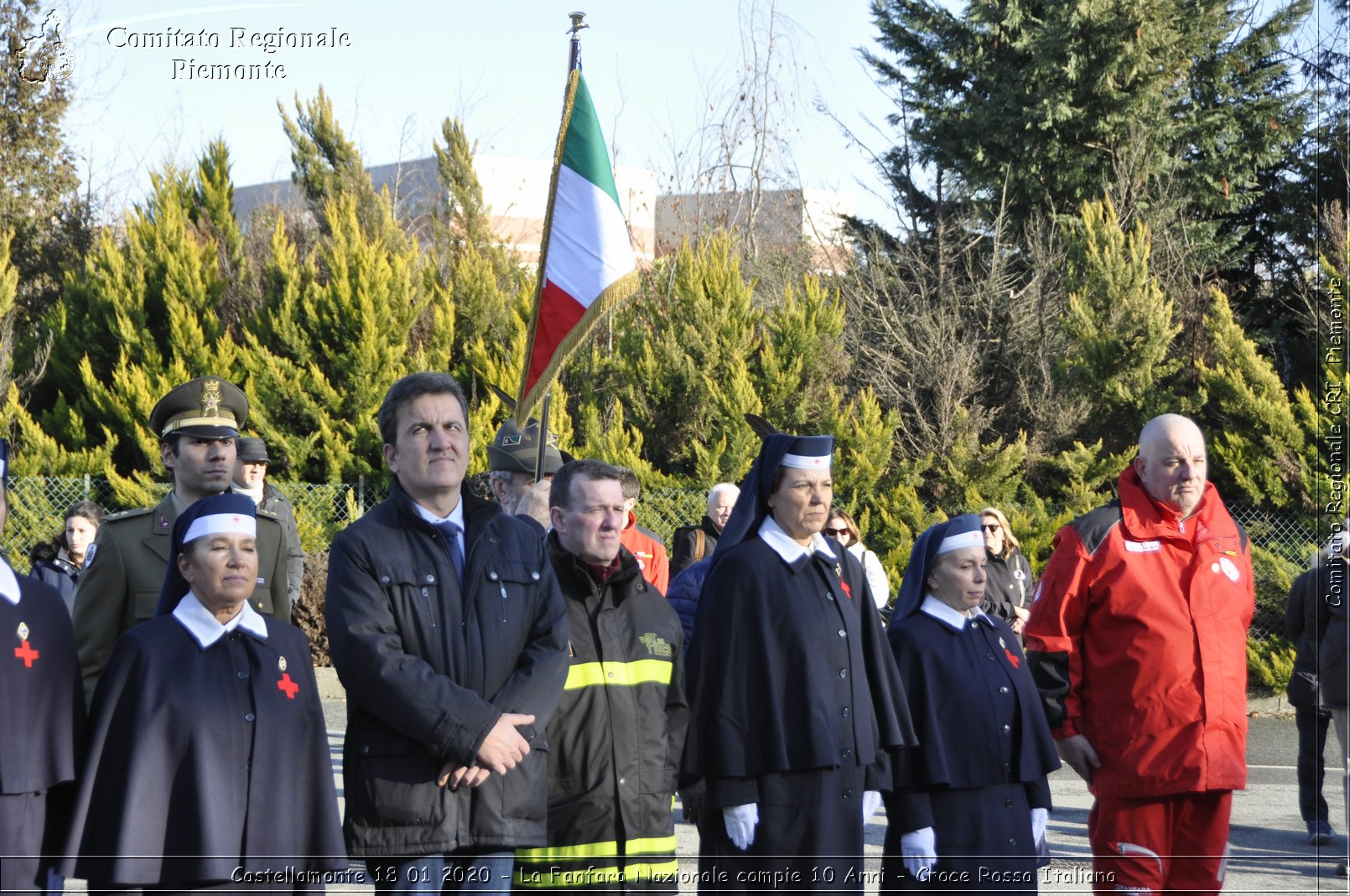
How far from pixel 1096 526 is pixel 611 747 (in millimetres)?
2139

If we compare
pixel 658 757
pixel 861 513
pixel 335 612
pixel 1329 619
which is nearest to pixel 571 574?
pixel 658 757

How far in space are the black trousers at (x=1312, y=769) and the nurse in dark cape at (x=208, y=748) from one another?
6.66 m

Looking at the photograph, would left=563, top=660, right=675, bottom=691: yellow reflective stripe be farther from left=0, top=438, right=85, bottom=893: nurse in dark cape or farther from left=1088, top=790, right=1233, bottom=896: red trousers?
left=1088, top=790, right=1233, bottom=896: red trousers

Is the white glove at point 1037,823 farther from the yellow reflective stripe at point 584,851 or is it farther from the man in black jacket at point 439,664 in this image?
the man in black jacket at point 439,664

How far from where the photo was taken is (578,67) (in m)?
6.04

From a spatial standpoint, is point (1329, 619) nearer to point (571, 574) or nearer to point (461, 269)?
point (571, 574)

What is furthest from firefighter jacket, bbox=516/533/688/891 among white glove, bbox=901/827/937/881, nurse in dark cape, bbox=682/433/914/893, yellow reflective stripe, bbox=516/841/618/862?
white glove, bbox=901/827/937/881

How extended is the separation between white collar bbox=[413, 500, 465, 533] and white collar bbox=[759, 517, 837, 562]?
118cm

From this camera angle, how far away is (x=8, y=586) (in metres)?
4.09

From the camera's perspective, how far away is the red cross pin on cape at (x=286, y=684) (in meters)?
3.97

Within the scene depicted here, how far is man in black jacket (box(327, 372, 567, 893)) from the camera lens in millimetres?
3852

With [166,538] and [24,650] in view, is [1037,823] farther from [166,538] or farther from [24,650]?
[24,650]

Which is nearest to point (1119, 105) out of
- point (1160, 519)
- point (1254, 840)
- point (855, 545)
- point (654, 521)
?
point (654, 521)

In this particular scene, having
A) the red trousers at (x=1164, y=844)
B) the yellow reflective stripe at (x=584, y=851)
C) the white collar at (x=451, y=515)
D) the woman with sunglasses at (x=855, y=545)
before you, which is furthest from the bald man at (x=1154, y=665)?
the woman with sunglasses at (x=855, y=545)
